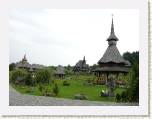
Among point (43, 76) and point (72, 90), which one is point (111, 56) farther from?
point (43, 76)

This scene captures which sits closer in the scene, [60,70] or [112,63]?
[60,70]

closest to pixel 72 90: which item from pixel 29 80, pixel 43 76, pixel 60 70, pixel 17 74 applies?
pixel 60 70

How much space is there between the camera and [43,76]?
6359 millimetres

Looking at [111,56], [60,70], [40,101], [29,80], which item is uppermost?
[111,56]

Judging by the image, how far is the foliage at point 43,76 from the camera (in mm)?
6360

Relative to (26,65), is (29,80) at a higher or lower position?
lower

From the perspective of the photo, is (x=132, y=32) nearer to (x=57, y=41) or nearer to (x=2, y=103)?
(x=57, y=41)

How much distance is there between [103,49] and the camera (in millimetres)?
6426

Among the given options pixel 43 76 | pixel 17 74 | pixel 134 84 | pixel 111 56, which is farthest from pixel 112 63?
pixel 17 74

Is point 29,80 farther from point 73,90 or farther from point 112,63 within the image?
point 112,63

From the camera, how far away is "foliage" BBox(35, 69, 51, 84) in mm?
6360

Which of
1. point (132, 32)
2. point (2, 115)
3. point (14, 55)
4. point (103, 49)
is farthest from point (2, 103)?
point (132, 32)

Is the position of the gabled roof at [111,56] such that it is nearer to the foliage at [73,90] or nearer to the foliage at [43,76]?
the foliage at [73,90]

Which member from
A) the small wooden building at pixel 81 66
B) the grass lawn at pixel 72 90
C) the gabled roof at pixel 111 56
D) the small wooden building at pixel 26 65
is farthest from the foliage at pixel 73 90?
the gabled roof at pixel 111 56
